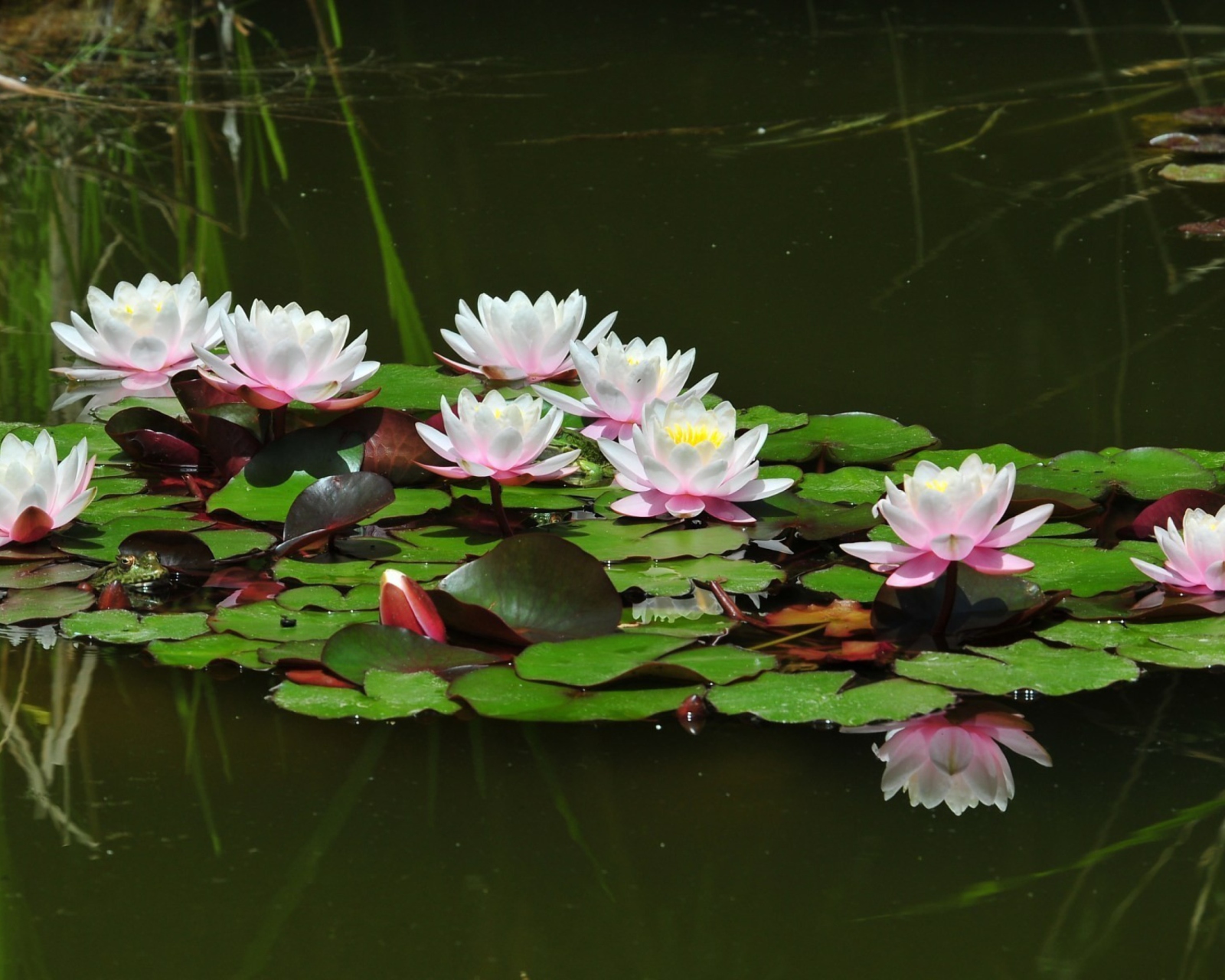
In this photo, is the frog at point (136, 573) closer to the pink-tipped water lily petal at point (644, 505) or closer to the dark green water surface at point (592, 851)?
the dark green water surface at point (592, 851)

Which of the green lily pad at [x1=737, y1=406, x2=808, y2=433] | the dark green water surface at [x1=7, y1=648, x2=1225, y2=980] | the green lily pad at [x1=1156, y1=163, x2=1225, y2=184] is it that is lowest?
the dark green water surface at [x1=7, y1=648, x2=1225, y2=980]

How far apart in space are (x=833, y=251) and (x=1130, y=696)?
5.16 ft

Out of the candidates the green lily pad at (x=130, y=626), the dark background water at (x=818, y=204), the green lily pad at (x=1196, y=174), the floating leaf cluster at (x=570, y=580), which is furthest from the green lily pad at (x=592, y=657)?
the green lily pad at (x=1196, y=174)

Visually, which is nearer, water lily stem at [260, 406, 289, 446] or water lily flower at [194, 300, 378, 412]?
water lily flower at [194, 300, 378, 412]

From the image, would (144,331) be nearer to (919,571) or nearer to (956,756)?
(919,571)

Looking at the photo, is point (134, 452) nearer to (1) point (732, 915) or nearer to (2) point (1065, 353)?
(1) point (732, 915)

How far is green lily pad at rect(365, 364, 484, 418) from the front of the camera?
1.81 metres

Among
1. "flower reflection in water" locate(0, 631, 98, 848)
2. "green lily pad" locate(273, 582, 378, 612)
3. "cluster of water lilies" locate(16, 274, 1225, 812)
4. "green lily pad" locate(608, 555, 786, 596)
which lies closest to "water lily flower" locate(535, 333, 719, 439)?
"cluster of water lilies" locate(16, 274, 1225, 812)

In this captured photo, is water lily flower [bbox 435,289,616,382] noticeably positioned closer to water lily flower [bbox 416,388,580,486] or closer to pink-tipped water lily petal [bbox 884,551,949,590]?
water lily flower [bbox 416,388,580,486]

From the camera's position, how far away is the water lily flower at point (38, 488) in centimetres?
148

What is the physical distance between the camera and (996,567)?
1.30 meters

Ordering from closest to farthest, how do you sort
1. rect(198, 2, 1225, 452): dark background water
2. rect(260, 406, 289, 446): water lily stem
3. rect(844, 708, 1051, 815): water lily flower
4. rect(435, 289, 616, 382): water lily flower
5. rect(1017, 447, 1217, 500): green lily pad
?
rect(844, 708, 1051, 815): water lily flower, rect(1017, 447, 1217, 500): green lily pad, rect(260, 406, 289, 446): water lily stem, rect(435, 289, 616, 382): water lily flower, rect(198, 2, 1225, 452): dark background water

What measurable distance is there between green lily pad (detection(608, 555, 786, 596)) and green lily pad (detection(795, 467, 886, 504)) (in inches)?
6.7

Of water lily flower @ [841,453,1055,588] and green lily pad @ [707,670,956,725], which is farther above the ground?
water lily flower @ [841,453,1055,588]
